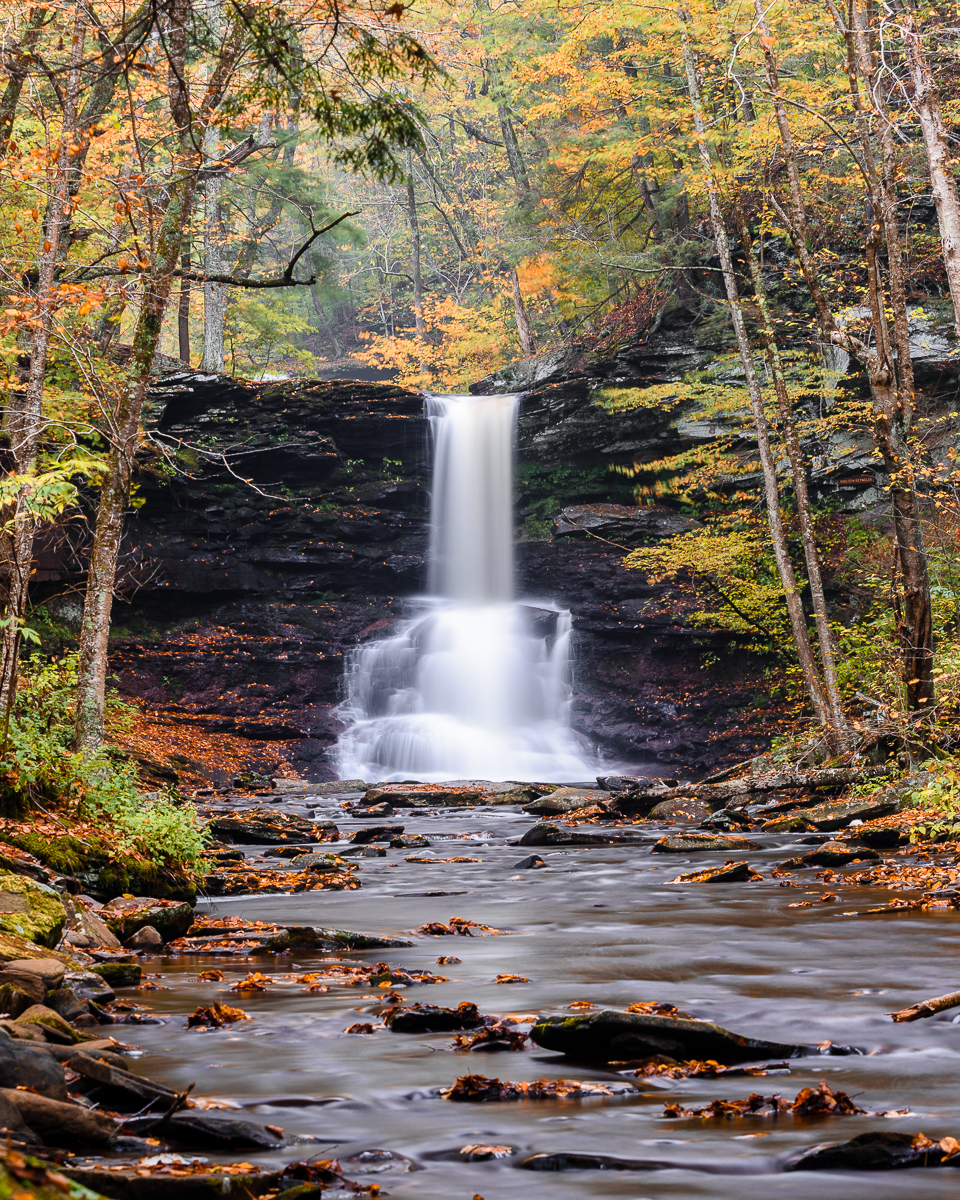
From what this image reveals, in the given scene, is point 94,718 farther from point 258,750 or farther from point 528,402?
point 528,402

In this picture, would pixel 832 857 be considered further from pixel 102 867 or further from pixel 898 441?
pixel 102 867

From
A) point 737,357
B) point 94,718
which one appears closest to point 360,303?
point 737,357

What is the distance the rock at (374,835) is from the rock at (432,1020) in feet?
25.3

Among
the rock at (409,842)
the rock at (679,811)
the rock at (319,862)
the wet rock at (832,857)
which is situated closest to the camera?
the wet rock at (832,857)

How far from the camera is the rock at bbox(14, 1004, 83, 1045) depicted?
319cm

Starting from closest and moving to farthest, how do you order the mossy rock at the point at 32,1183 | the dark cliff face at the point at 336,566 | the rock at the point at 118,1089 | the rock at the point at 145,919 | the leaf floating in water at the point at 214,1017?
the mossy rock at the point at 32,1183
the rock at the point at 118,1089
the leaf floating in water at the point at 214,1017
the rock at the point at 145,919
the dark cliff face at the point at 336,566

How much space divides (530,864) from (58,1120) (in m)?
7.69

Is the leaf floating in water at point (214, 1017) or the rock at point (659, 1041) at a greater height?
the rock at point (659, 1041)

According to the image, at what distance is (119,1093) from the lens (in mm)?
2756

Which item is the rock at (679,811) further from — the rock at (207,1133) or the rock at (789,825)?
the rock at (207,1133)

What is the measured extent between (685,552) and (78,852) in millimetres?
13526

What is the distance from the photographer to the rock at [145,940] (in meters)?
5.63

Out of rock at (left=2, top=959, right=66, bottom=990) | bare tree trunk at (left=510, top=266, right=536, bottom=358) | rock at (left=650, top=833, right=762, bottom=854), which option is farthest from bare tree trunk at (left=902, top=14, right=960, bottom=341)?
bare tree trunk at (left=510, top=266, right=536, bottom=358)

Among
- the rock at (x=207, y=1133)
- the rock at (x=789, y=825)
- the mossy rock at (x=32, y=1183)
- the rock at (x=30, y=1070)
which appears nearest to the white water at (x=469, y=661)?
the rock at (x=789, y=825)
